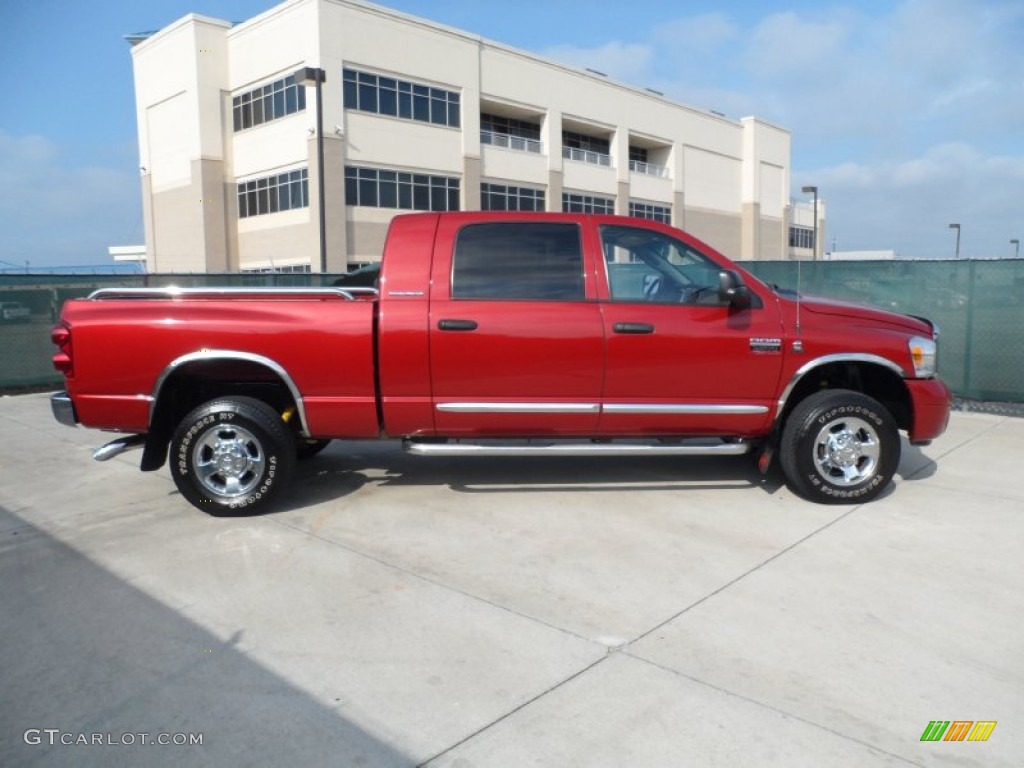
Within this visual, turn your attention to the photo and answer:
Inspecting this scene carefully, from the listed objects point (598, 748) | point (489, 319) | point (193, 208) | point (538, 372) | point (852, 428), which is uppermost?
point (193, 208)

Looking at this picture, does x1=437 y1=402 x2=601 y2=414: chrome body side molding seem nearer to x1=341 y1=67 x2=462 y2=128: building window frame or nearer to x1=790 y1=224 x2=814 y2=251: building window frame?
x1=341 y1=67 x2=462 y2=128: building window frame

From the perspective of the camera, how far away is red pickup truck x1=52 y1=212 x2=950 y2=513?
5.02 m

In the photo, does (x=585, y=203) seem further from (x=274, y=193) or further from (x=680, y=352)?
(x=680, y=352)

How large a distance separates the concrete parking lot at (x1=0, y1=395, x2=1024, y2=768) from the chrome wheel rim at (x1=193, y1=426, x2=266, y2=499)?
0.24 m

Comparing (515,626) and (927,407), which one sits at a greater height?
(927,407)

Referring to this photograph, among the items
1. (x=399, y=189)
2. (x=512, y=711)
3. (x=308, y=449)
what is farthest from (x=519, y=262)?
(x=399, y=189)

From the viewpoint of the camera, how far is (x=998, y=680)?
121 inches

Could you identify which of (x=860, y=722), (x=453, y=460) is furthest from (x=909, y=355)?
(x=453, y=460)

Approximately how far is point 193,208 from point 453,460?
35230 millimetres

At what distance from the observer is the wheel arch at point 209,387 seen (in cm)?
500

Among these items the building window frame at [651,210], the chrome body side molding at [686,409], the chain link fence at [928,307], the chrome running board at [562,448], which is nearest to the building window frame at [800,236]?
the building window frame at [651,210]

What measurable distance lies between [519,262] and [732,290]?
1.44 metres

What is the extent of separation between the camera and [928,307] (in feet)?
32.9

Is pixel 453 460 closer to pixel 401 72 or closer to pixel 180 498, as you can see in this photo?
pixel 180 498
